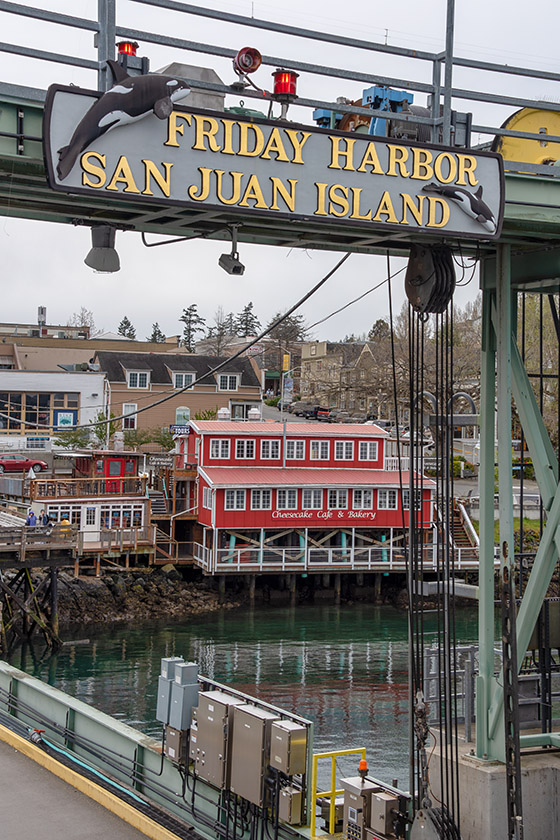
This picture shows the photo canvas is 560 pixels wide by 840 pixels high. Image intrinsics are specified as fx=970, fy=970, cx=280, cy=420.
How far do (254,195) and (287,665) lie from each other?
2882 centimetres

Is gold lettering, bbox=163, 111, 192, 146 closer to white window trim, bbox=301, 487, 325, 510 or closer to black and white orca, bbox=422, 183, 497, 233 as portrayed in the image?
black and white orca, bbox=422, 183, 497, 233

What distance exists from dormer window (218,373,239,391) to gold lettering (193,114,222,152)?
2520 inches

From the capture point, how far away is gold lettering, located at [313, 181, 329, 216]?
8055 millimetres

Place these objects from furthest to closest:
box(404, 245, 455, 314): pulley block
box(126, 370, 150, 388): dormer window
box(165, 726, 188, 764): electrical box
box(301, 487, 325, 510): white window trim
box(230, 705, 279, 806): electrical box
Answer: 1. box(126, 370, 150, 388): dormer window
2. box(301, 487, 325, 510): white window trim
3. box(165, 726, 188, 764): electrical box
4. box(230, 705, 279, 806): electrical box
5. box(404, 245, 455, 314): pulley block

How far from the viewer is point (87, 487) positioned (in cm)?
4856

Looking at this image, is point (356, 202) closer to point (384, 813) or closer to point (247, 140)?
point (247, 140)

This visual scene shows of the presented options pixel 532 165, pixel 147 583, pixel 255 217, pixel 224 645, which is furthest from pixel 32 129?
pixel 147 583

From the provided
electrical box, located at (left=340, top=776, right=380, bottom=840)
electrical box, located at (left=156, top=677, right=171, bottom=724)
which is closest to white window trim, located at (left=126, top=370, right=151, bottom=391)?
electrical box, located at (left=156, top=677, right=171, bottom=724)

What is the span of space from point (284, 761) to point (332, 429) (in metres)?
40.9

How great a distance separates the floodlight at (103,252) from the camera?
8.38 metres

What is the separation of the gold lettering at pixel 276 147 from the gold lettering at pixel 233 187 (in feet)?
1.00

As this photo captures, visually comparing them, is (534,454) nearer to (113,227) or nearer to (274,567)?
(113,227)

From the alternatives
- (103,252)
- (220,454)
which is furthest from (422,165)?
(220,454)

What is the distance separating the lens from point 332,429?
5122 cm
